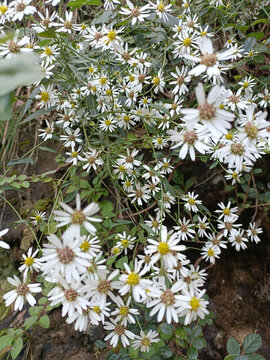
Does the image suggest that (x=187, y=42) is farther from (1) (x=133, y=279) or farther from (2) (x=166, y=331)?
(2) (x=166, y=331)

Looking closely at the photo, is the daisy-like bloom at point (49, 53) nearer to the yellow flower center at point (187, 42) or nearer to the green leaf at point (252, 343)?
the yellow flower center at point (187, 42)

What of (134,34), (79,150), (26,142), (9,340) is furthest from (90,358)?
(134,34)

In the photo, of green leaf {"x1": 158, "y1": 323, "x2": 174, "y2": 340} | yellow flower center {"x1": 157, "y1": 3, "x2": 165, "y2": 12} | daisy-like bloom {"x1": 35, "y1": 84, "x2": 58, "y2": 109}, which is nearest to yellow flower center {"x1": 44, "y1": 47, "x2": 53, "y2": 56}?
daisy-like bloom {"x1": 35, "y1": 84, "x2": 58, "y2": 109}

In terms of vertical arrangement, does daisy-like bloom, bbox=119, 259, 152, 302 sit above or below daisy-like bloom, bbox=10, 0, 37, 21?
below

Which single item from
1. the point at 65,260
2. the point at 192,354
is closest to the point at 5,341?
the point at 65,260

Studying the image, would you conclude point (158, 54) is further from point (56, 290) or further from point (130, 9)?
point (56, 290)

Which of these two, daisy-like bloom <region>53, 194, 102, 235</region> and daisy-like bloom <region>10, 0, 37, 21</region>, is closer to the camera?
daisy-like bloom <region>53, 194, 102, 235</region>

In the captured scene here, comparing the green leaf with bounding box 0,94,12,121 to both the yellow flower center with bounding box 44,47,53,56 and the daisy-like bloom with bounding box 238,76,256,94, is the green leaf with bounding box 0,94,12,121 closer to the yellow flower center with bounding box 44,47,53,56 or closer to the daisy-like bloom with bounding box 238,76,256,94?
the yellow flower center with bounding box 44,47,53,56
